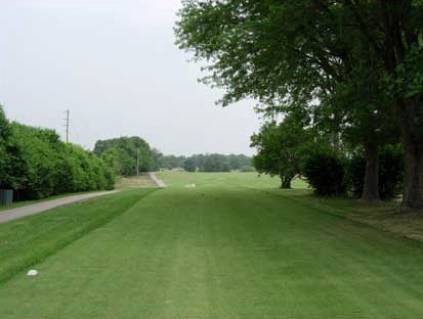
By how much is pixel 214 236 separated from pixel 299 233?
203 cm

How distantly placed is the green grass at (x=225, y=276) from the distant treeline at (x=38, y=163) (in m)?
13.7

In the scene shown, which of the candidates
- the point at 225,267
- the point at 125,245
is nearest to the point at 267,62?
the point at 125,245

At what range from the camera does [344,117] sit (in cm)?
2108

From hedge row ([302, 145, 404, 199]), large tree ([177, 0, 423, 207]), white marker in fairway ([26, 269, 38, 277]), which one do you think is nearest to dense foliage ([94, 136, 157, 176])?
hedge row ([302, 145, 404, 199])

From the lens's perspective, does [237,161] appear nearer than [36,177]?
No

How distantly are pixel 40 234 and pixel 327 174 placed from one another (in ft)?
63.4

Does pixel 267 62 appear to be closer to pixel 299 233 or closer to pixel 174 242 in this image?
pixel 299 233

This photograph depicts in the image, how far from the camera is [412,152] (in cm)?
1875

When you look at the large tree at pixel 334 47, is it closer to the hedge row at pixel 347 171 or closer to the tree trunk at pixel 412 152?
the tree trunk at pixel 412 152

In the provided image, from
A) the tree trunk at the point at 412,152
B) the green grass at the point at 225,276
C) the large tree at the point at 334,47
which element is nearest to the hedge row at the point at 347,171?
the large tree at the point at 334,47

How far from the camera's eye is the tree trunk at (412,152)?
1806cm

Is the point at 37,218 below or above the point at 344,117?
below

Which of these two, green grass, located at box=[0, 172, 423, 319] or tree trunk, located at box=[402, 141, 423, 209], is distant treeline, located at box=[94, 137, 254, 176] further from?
green grass, located at box=[0, 172, 423, 319]

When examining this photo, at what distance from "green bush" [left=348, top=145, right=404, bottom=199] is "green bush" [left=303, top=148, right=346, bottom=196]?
2.53 feet
